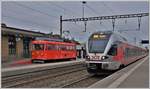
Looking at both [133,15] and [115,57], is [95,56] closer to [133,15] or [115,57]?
[115,57]

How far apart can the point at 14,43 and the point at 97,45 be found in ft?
80.3

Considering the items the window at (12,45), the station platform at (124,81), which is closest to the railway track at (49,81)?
the station platform at (124,81)

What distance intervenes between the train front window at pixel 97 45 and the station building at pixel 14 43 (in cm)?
2082

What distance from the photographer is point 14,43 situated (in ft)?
133

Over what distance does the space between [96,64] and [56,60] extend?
824 inches

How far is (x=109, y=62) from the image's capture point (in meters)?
17.5

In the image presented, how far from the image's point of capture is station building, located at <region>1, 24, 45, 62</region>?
124 feet

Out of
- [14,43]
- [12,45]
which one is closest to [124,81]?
[12,45]

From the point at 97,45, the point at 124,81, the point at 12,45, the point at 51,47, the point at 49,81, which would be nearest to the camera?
the point at 124,81

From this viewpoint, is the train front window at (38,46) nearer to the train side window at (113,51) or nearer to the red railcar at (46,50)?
the red railcar at (46,50)

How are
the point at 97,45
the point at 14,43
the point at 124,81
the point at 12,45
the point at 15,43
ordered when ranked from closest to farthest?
the point at 124,81 < the point at 97,45 < the point at 12,45 < the point at 14,43 < the point at 15,43

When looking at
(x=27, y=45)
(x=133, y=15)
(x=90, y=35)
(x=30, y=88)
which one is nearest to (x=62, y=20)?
(x=27, y=45)

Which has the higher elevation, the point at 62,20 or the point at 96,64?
the point at 62,20

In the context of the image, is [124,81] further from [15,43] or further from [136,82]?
[15,43]
